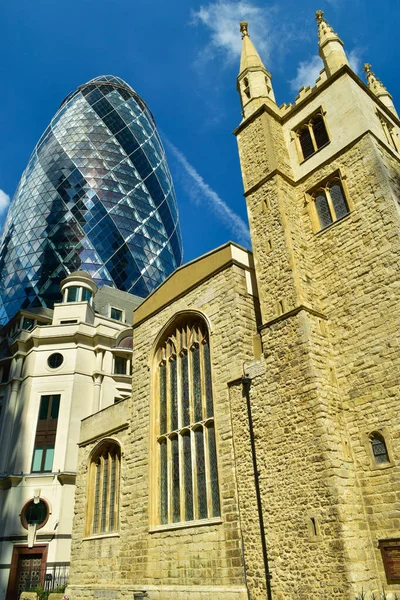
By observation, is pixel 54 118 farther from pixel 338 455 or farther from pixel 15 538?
pixel 338 455

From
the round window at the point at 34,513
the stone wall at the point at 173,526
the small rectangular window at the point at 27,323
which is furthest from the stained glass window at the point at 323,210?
the small rectangular window at the point at 27,323

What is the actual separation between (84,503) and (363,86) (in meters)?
18.7

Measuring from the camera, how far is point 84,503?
1786 centimetres

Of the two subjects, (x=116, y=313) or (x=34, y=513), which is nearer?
(x=34, y=513)

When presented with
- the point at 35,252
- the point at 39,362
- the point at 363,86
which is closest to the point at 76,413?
the point at 39,362

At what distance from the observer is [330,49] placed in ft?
55.1

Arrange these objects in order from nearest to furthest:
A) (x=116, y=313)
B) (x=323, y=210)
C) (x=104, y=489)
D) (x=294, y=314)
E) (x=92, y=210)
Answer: (x=294, y=314) → (x=323, y=210) → (x=104, y=489) → (x=116, y=313) → (x=92, y=210)

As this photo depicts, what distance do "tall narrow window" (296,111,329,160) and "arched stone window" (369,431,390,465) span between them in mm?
9490

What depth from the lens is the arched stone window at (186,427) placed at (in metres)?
13.2

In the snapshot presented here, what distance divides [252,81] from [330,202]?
24.7 feet

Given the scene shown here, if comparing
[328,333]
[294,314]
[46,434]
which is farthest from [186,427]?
[46,434]

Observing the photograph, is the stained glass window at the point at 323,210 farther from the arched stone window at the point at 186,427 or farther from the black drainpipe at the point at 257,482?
the black drainpipe at the point at 257,482

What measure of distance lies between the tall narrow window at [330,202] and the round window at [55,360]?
1976cm

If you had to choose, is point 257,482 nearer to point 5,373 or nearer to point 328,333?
point 328,333
